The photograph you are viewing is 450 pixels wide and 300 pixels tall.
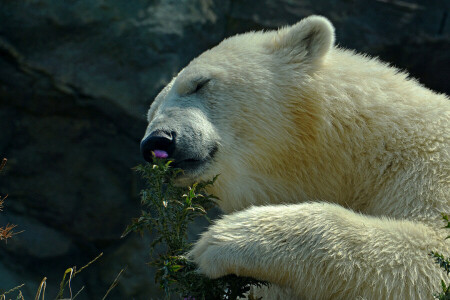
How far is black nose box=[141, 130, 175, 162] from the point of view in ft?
7.25

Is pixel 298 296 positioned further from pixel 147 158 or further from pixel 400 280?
pixel 147 158

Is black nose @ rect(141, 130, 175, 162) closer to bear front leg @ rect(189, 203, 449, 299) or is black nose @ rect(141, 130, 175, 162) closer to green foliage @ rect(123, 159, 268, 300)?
green foliage @ rect(123, 159, 268, 300)

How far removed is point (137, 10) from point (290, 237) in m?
3.56

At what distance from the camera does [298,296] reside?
201cm

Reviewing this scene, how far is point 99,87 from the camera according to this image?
4977 millimetres

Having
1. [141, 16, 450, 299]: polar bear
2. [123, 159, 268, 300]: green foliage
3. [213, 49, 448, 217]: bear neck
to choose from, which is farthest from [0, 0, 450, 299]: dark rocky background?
[123, 159, 268, 300]: green foliage

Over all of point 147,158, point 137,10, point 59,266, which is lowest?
point 59,266

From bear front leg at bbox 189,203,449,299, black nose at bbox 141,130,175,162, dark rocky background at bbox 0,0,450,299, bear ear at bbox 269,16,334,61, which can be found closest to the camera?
bear front leg at bbox 189,203,449,299

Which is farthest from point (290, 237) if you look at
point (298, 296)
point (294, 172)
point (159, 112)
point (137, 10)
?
point (137, 10)

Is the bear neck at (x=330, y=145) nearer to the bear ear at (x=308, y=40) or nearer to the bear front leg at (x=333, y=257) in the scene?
the bear ear at (x=308, y=40)

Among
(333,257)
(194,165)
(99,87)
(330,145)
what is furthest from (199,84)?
(99,87)

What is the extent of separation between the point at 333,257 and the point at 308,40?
1065 mm

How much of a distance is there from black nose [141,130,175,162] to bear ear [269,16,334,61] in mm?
683

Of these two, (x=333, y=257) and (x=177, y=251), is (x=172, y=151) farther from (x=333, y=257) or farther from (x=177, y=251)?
(x=333, y=257)
